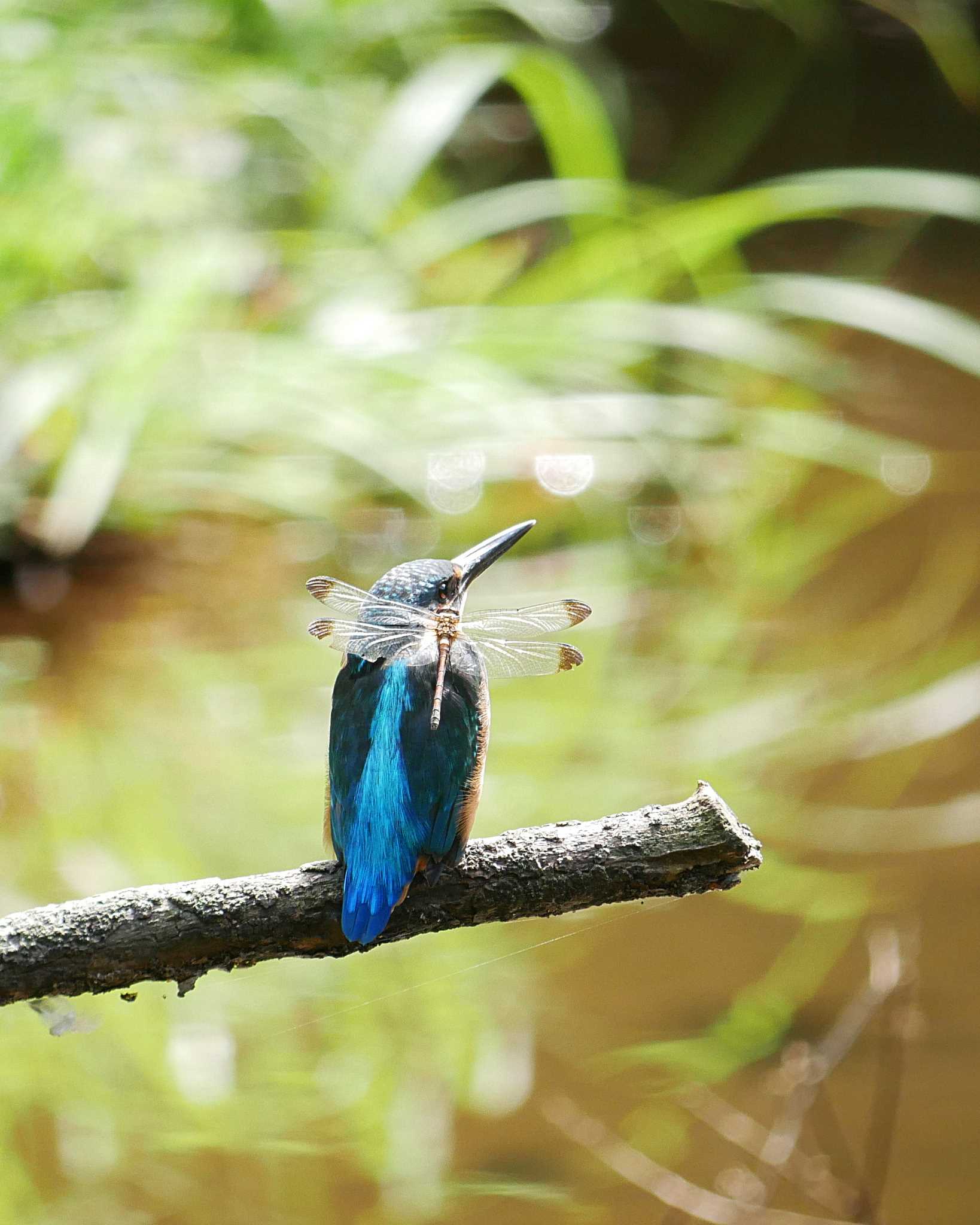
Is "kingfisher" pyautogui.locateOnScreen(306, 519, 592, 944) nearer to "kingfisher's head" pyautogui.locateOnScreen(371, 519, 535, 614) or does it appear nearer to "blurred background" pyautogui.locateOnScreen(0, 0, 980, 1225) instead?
"kingfisher's head" pyautogui.locateOnScreen(371, 519, 535, 614)

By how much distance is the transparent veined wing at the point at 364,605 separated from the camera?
22.8 inches

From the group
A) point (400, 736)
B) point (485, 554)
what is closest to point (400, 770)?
point (400, 736)

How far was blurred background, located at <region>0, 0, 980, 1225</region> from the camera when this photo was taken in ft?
2.66

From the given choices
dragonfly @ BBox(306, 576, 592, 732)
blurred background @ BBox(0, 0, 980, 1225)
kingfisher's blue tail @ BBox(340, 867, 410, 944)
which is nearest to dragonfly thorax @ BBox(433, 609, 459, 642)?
dragonfly @ BBox(306, 576, 592, 732)

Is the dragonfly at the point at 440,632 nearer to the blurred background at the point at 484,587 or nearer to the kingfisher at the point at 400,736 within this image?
the kingfisher at the point at 400,736

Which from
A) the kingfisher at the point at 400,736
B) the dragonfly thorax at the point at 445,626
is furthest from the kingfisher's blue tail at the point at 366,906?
the dragonfly thorax at the point at 445,626

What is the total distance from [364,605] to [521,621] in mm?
79

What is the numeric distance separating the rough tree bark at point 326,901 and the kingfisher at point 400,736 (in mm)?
15

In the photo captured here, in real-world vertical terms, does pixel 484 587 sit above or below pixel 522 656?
below

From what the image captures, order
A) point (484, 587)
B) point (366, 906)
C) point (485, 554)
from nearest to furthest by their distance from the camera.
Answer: point (366, 906) → point (485, 554) → point (484, 587)

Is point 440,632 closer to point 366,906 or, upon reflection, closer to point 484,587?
point 366,906

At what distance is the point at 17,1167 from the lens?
776mm

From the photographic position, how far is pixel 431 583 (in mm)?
601

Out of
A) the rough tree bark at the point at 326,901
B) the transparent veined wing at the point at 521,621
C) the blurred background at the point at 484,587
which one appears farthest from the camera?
the blurred background at the point at 484,587
